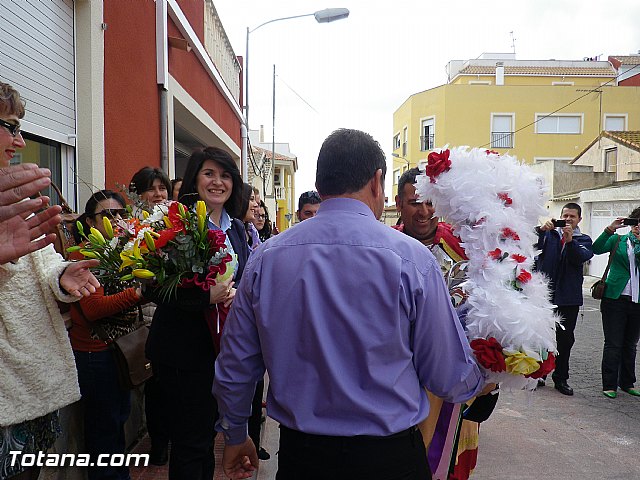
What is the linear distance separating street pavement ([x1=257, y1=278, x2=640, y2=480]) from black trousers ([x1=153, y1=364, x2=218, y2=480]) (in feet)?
4.33

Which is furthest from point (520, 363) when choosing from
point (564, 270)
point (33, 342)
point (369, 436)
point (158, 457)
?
point (564, 270)

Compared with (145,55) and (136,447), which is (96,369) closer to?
(136,447)

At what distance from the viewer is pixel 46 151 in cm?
427

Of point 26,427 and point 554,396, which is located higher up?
point 26,427

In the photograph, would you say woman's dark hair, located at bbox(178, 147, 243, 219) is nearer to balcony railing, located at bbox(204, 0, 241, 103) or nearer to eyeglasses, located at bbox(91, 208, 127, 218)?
eyeglasses, located at bbox(91, 208, 127, 218)

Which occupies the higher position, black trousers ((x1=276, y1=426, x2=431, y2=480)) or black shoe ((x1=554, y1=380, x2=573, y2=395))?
black trousers ((x1=276, y1=426, x2=431, y2=480))

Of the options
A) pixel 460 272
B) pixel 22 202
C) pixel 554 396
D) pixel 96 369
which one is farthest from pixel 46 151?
pixel 554 396

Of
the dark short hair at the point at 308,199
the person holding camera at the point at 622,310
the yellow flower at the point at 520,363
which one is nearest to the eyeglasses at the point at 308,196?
the dark short hair at the point at 308,199

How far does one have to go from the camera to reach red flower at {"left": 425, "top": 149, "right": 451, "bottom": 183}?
103 inches

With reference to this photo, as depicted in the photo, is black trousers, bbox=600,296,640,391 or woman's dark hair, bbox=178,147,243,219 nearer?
woman's dark hair, bbox=178,147,243,219

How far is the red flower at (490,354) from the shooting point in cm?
217

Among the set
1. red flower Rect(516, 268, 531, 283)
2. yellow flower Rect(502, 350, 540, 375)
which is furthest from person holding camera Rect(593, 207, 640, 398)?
yellow flower Rect(502, 350, 540, 375)

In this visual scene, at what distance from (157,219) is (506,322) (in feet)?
5.44

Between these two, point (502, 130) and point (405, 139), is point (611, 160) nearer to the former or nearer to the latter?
point (502, 130)
